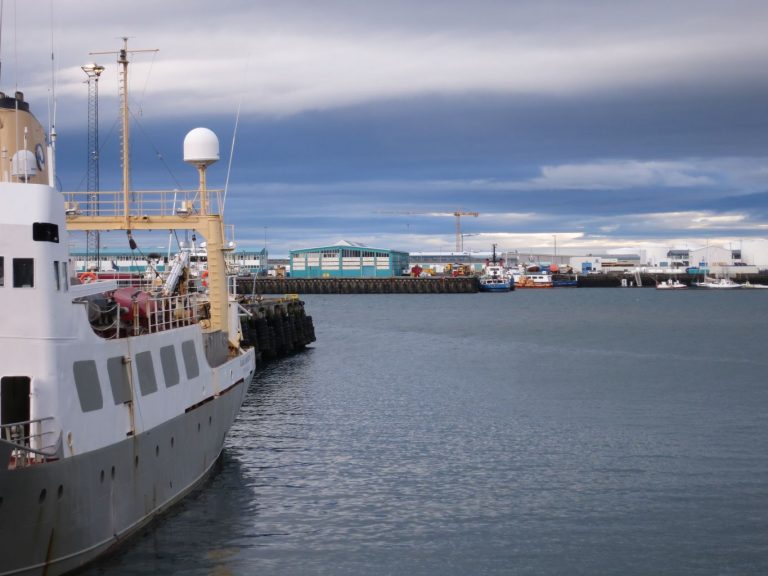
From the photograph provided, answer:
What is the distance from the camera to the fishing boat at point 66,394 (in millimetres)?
14602

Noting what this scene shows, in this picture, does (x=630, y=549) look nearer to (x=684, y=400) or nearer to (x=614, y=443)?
(x=614, y=443)

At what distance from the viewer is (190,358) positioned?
22438 mm

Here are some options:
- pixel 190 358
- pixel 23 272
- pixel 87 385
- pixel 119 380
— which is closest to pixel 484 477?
pixel 190 358

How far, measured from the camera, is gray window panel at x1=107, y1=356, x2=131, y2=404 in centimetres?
1715

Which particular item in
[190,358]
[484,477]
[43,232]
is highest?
[43,232]

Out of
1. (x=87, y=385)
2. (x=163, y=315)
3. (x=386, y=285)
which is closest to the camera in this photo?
(x=87, y=385)

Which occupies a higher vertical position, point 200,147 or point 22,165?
point 200,147

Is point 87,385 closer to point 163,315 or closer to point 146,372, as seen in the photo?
point 146,372

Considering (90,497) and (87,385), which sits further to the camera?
(87,385)

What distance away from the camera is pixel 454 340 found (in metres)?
73.8

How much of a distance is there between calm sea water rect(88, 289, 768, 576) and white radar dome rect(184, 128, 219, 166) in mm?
9070

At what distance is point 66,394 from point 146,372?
3722mm

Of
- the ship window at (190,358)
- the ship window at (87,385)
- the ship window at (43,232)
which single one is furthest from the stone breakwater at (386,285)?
the ship window at (43,232)

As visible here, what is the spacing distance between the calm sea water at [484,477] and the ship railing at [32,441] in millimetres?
3405
